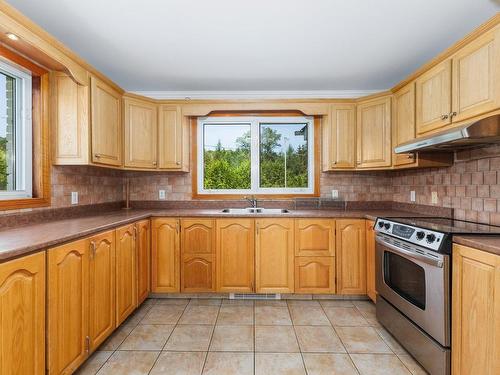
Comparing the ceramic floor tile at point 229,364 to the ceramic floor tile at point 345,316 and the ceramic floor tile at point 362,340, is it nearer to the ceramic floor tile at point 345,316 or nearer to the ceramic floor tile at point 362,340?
the ceramic floor tile at point 362,340

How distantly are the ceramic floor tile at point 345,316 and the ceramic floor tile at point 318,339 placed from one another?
0.16m

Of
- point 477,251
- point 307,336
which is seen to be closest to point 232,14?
point 477,251

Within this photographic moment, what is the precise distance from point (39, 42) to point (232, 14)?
4.10 feet

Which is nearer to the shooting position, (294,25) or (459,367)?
(459,367)

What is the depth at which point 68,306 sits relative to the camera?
1.51 m

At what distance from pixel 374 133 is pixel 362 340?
193cm

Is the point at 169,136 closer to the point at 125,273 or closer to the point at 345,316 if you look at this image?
the point at 125,273

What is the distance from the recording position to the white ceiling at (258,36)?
1.80 meters

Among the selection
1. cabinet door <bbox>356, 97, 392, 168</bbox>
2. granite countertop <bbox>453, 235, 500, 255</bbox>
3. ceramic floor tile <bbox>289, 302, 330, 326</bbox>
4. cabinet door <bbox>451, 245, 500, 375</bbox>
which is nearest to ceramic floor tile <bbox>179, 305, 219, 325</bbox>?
ceramic floor tile <bbox>289, 302, 330, 326</bbox>

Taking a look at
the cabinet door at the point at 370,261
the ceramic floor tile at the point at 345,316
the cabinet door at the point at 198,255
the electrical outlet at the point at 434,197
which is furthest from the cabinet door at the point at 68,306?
the electrical outlet at the point at 434,197

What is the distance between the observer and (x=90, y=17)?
189 centimetres

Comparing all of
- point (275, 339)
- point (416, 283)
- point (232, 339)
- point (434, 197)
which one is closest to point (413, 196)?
point (434, 197)

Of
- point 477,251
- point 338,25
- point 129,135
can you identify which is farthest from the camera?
point 129,135

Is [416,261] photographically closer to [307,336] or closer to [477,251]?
[477,251]
